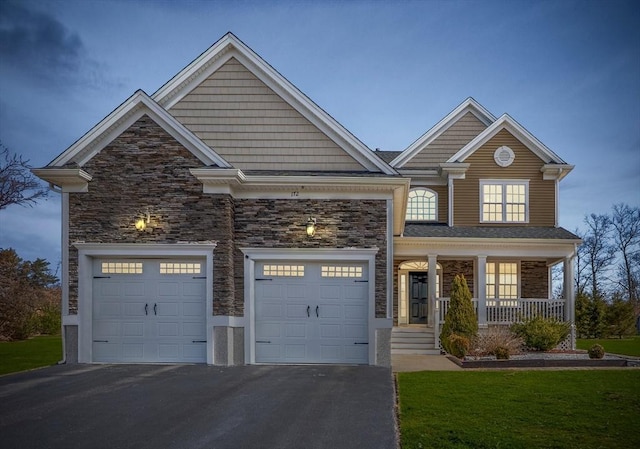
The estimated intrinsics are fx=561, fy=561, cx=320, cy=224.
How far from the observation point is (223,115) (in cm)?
1501

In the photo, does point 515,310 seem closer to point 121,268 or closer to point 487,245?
point 487,245

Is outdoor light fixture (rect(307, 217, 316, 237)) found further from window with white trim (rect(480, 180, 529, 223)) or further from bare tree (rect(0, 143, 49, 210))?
bare tree (rect(0, 143, 49, 210))

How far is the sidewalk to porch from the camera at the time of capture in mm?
13523

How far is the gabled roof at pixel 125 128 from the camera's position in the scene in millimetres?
13172

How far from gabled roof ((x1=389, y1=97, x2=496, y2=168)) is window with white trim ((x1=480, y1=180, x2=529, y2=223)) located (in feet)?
9.07

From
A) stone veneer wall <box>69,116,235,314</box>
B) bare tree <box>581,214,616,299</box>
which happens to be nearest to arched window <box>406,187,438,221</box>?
stone veneer wall <box>69,116,235,314</box>

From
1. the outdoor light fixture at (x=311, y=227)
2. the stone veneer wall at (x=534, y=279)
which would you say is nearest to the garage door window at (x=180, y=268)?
the outdoor light fixture at (x=311, y=227)

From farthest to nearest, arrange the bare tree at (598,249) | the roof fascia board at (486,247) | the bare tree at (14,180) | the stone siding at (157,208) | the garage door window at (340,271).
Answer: the bare tree at (598,249)
the bare tree at (14,180)
the roof fascia board at (486,247)
the garage door window at (340,271)
the stone siding at (157,208)

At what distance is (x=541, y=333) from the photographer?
661 inches

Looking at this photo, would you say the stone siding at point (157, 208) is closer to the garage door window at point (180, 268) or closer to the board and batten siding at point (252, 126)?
the garage door window at point (180, 268)

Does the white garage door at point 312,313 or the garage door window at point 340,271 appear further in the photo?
the garage door window at point 340,271

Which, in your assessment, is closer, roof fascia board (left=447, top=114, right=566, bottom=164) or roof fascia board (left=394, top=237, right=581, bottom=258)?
roof fascia board (left=394, top=237, right=581, bottom=258)

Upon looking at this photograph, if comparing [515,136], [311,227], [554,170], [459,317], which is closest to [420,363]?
[459,317]

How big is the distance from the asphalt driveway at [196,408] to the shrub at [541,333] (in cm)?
665
